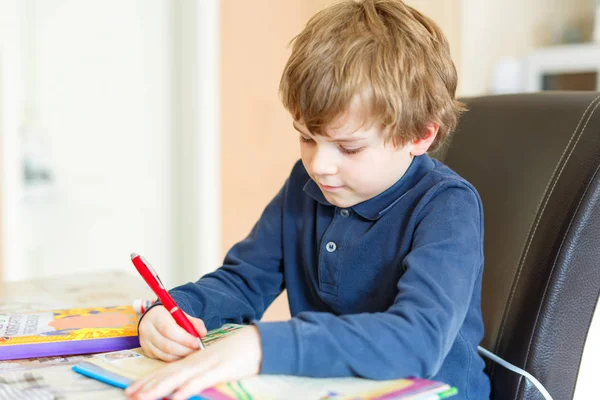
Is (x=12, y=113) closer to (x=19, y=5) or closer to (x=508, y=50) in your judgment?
(x=19, y=5)

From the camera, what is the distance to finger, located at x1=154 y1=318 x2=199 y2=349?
82cm

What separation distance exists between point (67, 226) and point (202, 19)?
2.88ft

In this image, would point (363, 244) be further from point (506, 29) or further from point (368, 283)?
point (506, 29)

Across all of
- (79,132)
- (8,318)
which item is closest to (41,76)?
(79,132)

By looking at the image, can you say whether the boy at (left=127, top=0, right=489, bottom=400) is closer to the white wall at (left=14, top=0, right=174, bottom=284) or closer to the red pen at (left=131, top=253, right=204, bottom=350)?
the red pen at (left=131, top=253, right=204, bottom=350)

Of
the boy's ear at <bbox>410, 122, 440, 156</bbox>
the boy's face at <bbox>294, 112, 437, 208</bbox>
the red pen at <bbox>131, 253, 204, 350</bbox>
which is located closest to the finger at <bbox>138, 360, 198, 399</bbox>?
the red pen at <bbox>131, 253, 204, 350</bbox>

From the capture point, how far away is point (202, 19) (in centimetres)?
279

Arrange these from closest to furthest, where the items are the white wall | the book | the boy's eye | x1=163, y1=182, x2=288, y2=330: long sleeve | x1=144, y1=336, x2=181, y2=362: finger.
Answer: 1. the book
2. x1=144, y1=336, x2=181, y2=362: finger
3. the boy's eye
4. x1=163, y1=182, x2=288, y2=330: long sleeve
5. the white wall

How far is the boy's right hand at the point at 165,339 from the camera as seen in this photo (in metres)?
0.81

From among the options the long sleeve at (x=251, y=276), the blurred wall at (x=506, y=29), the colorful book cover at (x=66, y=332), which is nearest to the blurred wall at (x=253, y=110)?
the blurred wall at (x=506, y=29)

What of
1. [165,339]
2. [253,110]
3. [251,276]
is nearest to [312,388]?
[165,339]

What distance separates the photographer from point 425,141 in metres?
0.98

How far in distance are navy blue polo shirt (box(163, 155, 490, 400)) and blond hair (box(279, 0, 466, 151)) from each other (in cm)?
10

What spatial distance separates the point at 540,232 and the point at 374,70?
0.33 m
